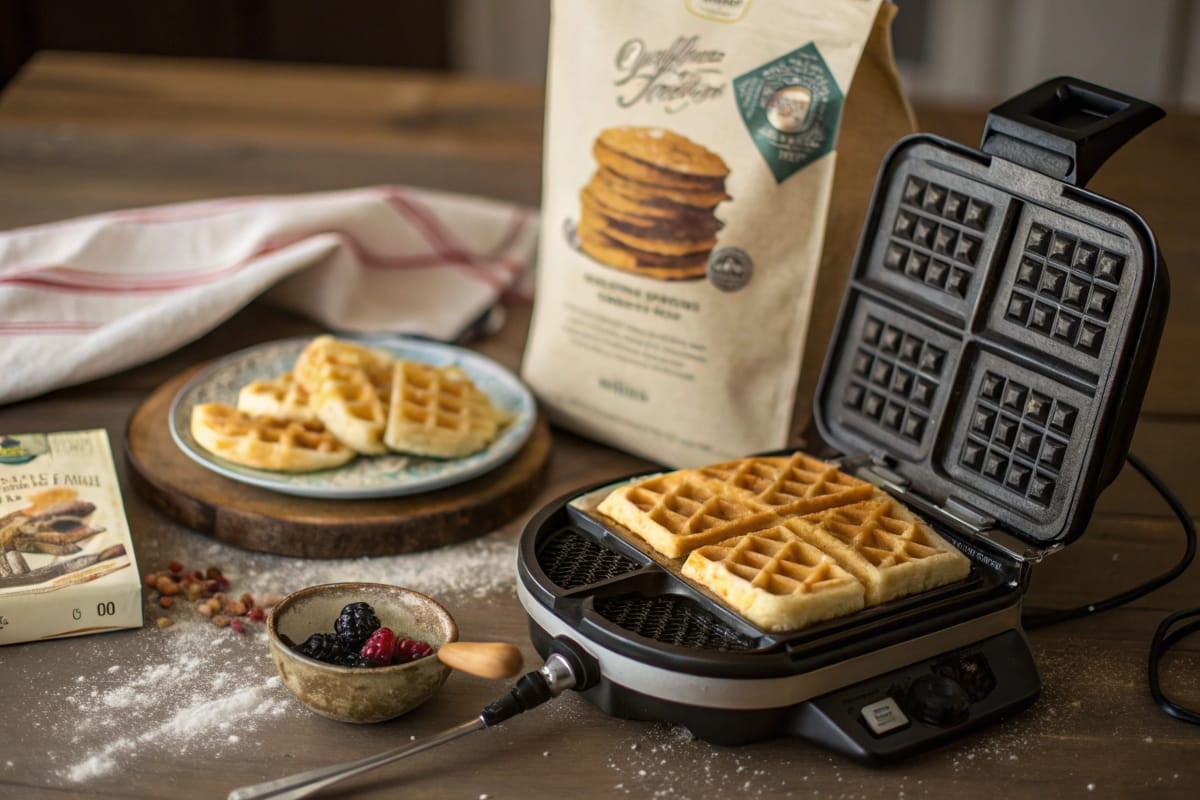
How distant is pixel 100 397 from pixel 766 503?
979 mm

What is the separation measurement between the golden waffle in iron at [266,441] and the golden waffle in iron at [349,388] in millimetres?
23

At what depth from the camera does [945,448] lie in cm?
133

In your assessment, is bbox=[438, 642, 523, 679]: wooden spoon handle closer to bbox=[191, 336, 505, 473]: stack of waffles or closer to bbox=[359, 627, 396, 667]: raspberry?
bbox=[359, 627, 396, 667]: raspberry

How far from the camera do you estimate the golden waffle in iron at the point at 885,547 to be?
1137 millimetres

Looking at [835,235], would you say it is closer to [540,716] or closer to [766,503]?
[766,503]

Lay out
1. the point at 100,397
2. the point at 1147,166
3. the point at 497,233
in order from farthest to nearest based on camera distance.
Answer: the point at 1147,166, the point at 497,233, the point at 100,397

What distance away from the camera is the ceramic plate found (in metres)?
1.45

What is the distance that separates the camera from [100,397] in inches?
69.7

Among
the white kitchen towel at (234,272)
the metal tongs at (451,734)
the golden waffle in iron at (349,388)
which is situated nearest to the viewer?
the metal tongs at (451,734)

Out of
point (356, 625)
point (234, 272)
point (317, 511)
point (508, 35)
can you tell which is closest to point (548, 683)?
point (356, 625)

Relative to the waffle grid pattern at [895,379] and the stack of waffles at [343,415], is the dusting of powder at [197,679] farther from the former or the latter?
the waffle grid pattern at [895,379]

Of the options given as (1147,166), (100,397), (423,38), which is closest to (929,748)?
(100,397)

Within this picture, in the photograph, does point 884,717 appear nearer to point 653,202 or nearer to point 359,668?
point 359,668

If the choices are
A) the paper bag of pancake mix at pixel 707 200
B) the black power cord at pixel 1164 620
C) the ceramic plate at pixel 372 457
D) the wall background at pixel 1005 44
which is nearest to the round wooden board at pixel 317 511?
the ceramic plate at pixel 372 457
